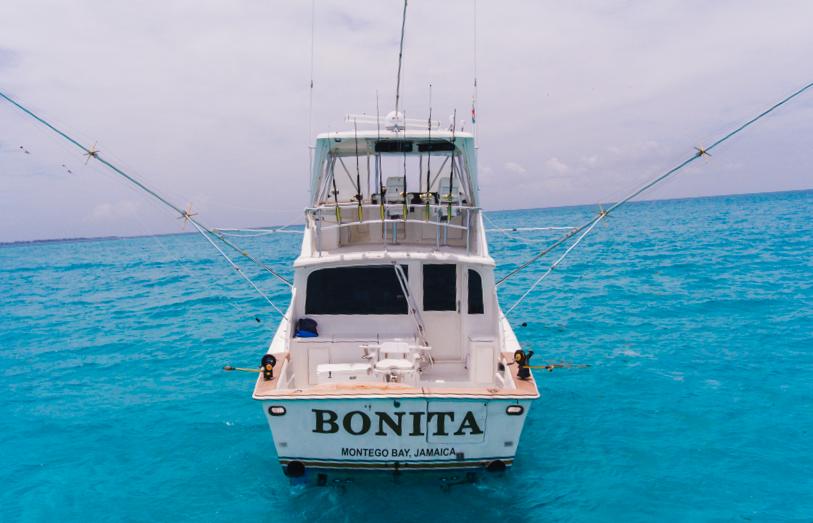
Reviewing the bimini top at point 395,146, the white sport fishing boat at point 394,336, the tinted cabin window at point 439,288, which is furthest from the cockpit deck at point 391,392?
the bimini top at point 395,146

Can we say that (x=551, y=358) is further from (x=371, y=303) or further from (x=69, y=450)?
(x=69, y=450)

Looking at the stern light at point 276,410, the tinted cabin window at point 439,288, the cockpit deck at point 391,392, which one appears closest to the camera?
the cockpit deck at point 391,392

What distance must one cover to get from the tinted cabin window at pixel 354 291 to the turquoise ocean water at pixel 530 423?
2.68m

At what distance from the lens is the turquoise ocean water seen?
693 cm

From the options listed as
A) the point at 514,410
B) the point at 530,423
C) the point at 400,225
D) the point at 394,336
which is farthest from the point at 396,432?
the point at 400,225

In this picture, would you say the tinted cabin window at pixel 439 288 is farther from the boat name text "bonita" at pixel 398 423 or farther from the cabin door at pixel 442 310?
the boat name text "bonita" at pixel 398 423

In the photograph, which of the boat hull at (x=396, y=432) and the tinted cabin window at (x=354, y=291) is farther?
the tinted cabin window at (x=354, y=291)

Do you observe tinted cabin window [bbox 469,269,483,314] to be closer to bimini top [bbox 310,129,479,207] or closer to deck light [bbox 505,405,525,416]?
bimini top [bbox 310,129,479,207]

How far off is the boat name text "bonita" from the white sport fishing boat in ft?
0.05

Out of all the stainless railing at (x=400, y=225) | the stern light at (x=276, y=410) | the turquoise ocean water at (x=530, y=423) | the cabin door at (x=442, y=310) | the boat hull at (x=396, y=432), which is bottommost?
the turquoise ocean water at (x=530, y=423)

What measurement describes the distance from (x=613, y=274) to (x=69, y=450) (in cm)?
2461

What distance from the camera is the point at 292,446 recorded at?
629 centimetres

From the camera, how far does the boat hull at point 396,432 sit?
5.98 metres

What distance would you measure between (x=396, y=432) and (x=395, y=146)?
5.70 m
